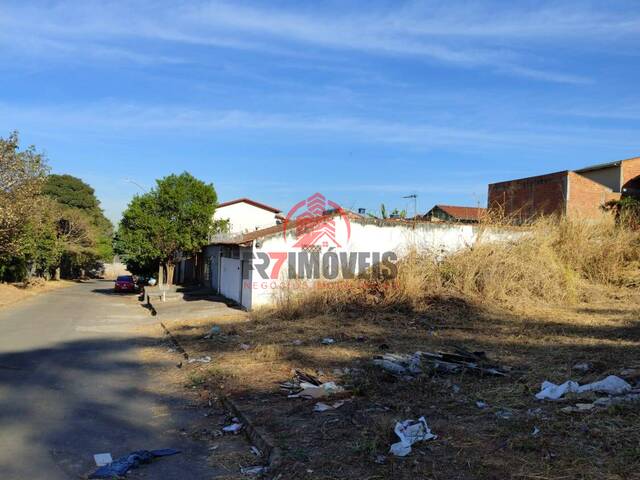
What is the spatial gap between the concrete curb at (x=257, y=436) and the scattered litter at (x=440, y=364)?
2434 millimetres

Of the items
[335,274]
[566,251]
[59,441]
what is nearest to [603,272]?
[566,251]

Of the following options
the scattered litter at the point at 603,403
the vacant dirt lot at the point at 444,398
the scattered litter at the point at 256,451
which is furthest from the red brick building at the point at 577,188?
the scattered litter at the point at 256,451

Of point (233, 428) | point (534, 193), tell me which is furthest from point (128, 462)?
point (534, 193)

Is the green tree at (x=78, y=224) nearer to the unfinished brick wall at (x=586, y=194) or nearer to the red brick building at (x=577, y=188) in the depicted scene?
the red brick building at (x=577, y=188)

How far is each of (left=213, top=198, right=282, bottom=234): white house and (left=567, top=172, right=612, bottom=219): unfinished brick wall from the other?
2560 cm

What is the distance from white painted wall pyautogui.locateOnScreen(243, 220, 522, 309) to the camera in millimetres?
18984

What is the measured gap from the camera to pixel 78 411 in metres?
6.79

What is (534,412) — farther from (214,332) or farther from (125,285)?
(125,285)

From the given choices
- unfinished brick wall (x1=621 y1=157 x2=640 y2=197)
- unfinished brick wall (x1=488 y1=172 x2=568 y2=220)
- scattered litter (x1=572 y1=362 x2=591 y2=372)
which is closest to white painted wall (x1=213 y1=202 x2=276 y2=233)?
unfinished brick wall (x1=488 y1=172 x2=568 y2=220)

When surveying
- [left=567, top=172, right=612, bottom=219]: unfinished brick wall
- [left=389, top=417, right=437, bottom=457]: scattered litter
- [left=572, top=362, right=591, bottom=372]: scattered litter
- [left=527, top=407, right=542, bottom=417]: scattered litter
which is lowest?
[left=389, top=417, right=437, bottom=457]: scattered litter

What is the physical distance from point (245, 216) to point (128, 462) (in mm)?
44781

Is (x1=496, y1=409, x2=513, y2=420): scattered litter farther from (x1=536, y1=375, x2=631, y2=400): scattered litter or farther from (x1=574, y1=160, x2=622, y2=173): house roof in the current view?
(x1=574, y1=160, x2=622, y2=173): house roof

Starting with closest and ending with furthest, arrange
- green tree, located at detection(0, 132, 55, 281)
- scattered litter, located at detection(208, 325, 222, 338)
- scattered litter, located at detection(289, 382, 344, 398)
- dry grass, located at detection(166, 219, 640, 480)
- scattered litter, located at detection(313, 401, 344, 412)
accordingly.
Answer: dry grass, located at detection(166, 219, 640, 480), scattered litter, located at detection(313, 401, 344, 412), scattered litter, located at detection(289, 382, 344, 398), scattered litter, located at detection(208, 325, 222, 338), green tree, located at detection(0, 132, 55, 281)

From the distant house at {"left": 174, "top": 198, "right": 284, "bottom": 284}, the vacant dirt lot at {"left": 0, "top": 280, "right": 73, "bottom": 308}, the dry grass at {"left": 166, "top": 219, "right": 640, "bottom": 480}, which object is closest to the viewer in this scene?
the dry grass at {"left": 166, "top": 219, "right": 640, "bottom": 480}
